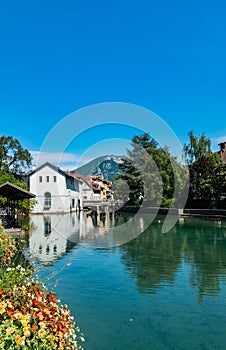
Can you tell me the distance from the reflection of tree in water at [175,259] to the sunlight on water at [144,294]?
30 mm

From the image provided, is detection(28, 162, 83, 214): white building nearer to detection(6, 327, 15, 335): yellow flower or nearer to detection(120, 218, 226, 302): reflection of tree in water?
detection(120, 218, 226, 302): reflection of tree in water

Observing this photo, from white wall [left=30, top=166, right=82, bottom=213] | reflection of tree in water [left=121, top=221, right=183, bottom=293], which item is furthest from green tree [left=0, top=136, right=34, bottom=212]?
reflection of tree in water [left=121, top=221, right=183, bottom=293]

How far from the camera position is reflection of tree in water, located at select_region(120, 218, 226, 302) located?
9836mm

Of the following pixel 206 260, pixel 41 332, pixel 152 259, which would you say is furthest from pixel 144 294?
pixel 41 332

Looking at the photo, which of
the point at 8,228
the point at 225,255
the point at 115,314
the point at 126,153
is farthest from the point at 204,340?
the point at 126,153

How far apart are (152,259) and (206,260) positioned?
216 centimetres

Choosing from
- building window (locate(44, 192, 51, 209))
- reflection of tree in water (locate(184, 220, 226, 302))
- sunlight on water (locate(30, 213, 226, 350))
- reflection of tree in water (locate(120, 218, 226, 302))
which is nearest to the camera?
sunlight on water (locate(30, 213, 226, 350))

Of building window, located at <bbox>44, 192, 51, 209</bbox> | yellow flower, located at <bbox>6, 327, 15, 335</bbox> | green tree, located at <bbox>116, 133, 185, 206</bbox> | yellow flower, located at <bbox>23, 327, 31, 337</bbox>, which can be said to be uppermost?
green tree, located at <bbox>116, 133, 185, 206</bbox>

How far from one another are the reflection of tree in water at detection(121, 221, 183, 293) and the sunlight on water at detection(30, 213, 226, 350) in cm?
3

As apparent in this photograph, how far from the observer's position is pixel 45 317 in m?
3.15

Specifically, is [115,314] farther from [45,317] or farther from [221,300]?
[45,317]

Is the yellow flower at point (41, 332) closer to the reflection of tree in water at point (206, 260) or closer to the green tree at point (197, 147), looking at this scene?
the reflection of tree in water at point (206, 260)

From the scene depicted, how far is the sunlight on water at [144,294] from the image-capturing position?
19.7ft

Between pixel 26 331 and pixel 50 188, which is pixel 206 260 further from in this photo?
pixel 50 188
